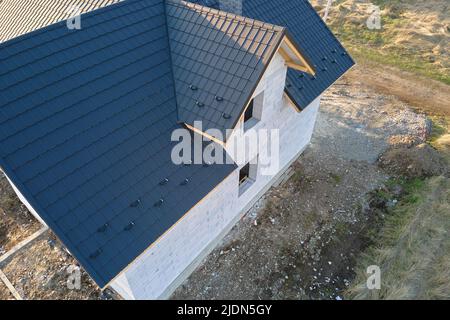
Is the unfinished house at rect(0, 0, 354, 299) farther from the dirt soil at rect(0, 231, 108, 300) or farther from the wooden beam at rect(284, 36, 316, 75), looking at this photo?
the dirt soil at rect(0, 231, 108, 300)

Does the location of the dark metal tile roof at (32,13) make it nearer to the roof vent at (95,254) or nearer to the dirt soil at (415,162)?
the roof vent at (95,254)

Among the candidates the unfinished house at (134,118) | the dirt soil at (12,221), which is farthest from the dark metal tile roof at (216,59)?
the dirt soil at (12,221)

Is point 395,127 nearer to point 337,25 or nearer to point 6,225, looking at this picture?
point 337,25

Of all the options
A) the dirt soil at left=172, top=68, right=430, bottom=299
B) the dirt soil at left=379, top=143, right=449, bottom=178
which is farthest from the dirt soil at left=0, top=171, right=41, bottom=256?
the dirt soil at left=379, top=143, right=449, bottom=178

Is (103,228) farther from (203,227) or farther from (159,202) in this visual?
(203,227)

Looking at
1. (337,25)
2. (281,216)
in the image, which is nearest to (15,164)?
(281,216)

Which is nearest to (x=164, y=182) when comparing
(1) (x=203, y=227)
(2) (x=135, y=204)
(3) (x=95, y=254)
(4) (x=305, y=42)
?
(2) (x=135, y=204)
